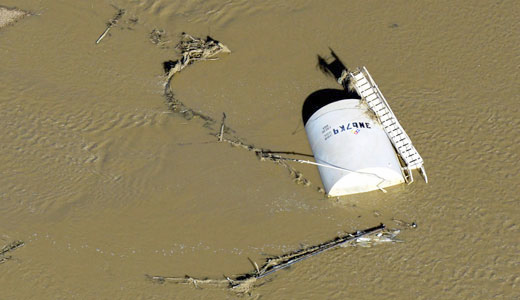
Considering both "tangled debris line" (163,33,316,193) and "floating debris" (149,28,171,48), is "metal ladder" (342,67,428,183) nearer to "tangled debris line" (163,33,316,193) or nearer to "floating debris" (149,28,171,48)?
"tangled debris line" (163,33,316,193)

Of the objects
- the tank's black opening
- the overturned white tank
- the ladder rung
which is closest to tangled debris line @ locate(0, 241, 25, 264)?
the overturned white tank

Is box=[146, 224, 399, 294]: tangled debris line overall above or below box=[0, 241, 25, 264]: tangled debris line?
below

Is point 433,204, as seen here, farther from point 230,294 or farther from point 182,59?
point 182,59

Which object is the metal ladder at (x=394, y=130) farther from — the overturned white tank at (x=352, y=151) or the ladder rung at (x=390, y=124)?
the overturned white tank at (x=352, y=151)

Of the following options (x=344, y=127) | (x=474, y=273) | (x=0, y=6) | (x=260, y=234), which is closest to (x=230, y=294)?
(x=260, y=234)

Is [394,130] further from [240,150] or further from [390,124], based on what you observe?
[240,150]

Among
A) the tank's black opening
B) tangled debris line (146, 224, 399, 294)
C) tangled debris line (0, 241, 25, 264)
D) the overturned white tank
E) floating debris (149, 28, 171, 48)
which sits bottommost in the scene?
tangled debris line (146, 224, 399, 294)

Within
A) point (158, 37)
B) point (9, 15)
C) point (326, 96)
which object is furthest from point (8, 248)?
point (326, 96)

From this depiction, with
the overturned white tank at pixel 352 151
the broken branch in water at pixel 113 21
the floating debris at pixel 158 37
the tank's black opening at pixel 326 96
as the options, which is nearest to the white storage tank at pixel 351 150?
the overturned white tank at pixel 352 151
